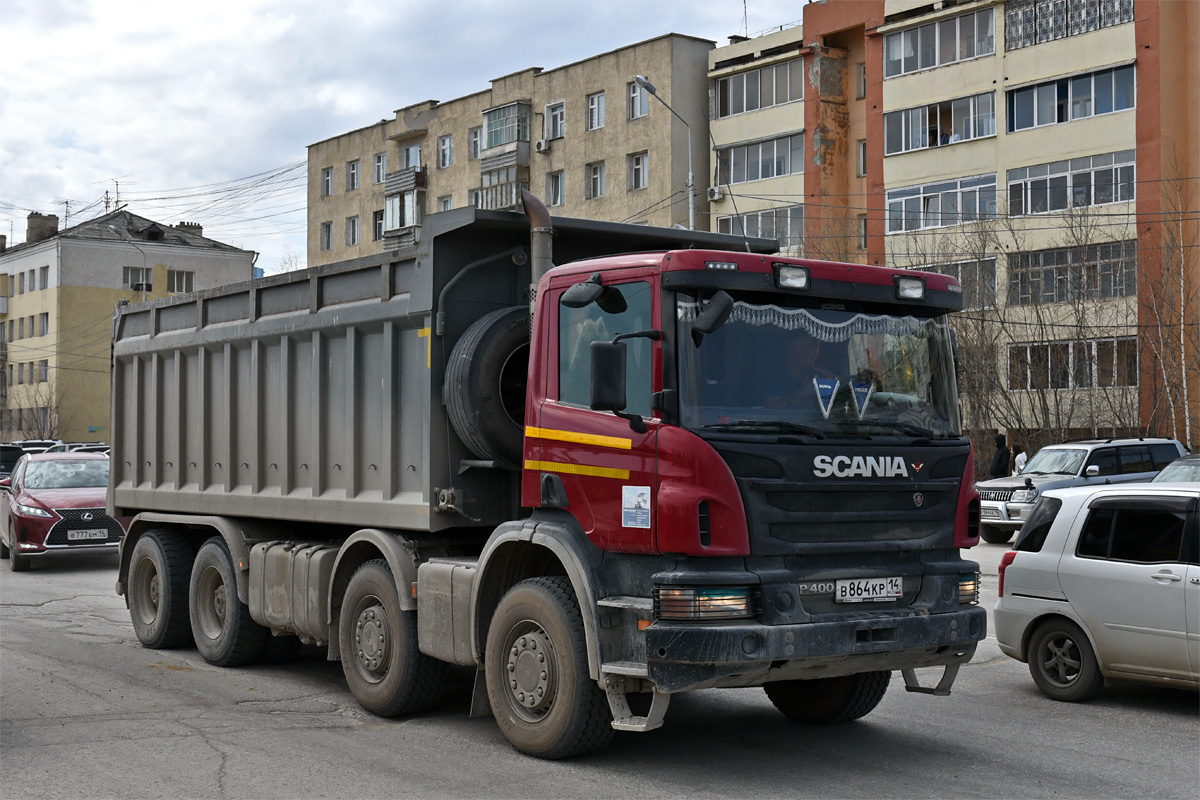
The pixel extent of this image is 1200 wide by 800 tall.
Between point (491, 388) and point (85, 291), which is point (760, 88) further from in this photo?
point (85, 291)

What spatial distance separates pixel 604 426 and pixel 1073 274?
1283 inches

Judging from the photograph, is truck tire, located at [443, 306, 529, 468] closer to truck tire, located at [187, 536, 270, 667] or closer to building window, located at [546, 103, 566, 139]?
truck tire, located at [187, 536, 270, 667]

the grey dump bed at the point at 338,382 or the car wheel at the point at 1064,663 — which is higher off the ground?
the grey dump bed at the point at 338,382

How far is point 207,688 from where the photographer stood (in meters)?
9.89

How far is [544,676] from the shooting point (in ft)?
23.9

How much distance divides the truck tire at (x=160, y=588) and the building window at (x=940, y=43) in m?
34.1

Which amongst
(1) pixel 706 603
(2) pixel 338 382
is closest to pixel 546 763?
(1) pixel 706 603

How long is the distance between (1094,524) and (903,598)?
9.34ft

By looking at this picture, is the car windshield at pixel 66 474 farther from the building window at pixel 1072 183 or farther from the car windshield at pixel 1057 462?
the building window at pixel 1072 183

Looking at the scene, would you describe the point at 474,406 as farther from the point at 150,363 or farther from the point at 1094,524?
the point at 150,363

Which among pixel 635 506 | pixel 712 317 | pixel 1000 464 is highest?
pixel 712 317

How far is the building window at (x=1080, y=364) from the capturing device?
35.4 m

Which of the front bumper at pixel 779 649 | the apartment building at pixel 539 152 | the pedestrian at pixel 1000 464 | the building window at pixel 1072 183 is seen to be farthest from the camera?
the apartment building at pixel 539 152

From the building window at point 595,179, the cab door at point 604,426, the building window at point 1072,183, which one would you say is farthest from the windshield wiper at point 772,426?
the building window at point 595,179
